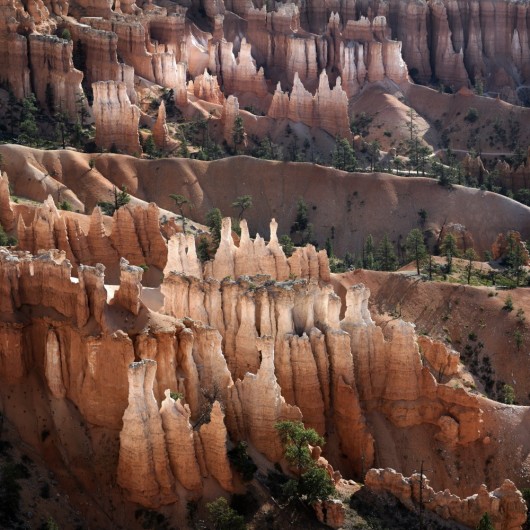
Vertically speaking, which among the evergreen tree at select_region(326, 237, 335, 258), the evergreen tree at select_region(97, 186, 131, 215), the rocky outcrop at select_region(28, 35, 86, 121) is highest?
the rocky outcrop at select_region(28, 35, 86, 121)

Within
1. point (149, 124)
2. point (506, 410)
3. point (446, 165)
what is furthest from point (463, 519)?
point (446, 165)

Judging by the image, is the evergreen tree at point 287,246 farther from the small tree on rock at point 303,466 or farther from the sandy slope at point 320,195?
the small tree on rock at point 303,466

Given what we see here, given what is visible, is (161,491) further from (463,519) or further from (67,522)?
(463,519)

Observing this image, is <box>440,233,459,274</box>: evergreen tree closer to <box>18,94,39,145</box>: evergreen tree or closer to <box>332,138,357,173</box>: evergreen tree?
<box>332,138,357,173</box>: evergreen tree

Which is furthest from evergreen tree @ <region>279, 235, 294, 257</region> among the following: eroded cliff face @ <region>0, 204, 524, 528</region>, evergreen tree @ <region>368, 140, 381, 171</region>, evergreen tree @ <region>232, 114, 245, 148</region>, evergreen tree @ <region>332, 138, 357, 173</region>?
evergreen tree @ <region>368, 140, 381, 171</region>

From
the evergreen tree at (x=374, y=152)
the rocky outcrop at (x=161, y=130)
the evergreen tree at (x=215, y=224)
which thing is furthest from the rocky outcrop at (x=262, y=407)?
the evergreen tree at (x=374, y=152)

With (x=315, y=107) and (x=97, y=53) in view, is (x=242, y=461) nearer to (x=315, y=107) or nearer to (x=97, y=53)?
(x=97, y=53)
